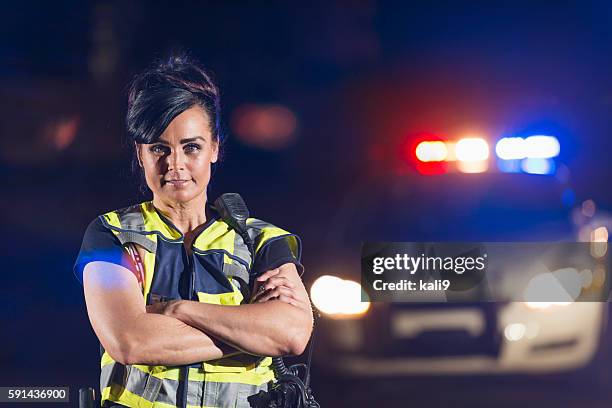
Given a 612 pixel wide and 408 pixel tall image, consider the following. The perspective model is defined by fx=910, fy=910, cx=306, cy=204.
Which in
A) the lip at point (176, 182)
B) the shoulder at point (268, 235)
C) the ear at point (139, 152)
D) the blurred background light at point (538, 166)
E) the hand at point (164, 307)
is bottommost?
the hand at point (164, 307)

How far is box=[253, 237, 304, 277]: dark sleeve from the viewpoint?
10.9ft

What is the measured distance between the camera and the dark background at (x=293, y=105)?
3545 millimetres

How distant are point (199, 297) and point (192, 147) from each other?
22.2 inches

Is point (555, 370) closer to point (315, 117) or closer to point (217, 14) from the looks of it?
point (315, 117)

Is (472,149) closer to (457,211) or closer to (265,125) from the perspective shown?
(457,211)

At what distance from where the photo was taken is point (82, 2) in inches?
142

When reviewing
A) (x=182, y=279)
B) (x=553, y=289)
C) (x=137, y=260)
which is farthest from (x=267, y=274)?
(x=553, y=289)

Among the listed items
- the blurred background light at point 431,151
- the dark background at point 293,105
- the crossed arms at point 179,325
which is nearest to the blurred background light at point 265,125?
the dark background at point 293,105

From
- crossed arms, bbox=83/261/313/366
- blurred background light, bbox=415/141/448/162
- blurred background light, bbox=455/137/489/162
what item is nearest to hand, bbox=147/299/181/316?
crossed arms, bbox=83/261/313/366

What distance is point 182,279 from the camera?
3314mm

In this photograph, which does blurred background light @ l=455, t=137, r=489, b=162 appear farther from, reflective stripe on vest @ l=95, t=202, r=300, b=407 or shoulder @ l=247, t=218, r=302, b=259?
reflective stripe on vest @ l=95, t=202, r=300, b=407

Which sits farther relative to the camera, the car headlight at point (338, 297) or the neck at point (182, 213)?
the car headlight at point (338, 297)

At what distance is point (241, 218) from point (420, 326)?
0.82m

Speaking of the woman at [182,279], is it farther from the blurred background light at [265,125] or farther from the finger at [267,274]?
the blurred background light at [265,125]
